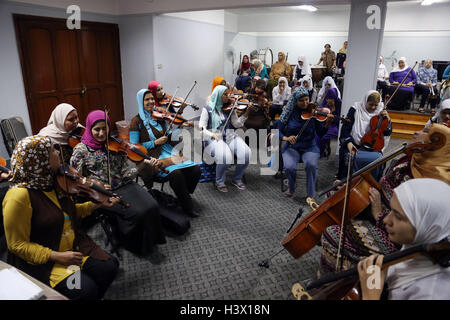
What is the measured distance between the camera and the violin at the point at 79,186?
164cm

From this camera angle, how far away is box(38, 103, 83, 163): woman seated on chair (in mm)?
2434

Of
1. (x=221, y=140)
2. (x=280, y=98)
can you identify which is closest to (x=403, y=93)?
(x=280, y=98)

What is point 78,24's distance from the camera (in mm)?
4562

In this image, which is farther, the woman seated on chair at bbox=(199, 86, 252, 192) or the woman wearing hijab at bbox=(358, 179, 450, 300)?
the woman seated on chair at bbox=(199, 86, 252, 192)

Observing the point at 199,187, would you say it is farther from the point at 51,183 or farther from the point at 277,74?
the point at 277,74

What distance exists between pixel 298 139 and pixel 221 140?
2.79ft

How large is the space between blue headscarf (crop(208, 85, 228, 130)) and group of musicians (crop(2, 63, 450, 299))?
0.01m

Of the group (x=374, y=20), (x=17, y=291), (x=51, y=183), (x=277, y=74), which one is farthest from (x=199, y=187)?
(x=277, y=74)

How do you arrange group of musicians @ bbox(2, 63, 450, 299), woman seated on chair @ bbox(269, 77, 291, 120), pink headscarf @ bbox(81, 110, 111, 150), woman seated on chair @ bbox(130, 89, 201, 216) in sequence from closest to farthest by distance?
Answer: group of musicians @ bbox(2, 63, 450, 299) → pink headscarf @ bbox(81, 110, 111, 150) → woman seated on chair @ bbox(130, 89, 201, 216) → woman seated on chair @ bbox(269, 77, 291, 120)

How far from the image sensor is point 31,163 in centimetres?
149

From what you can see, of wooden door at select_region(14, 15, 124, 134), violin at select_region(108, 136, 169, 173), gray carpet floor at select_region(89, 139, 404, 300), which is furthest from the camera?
wooden door at select_region(14, 15, 124, 134)

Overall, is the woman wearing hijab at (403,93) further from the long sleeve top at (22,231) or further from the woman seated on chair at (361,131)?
the long sleeve top at (22,231)

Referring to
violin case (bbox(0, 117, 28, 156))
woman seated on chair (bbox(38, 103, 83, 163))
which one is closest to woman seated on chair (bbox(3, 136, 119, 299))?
woman seated on chair (bbox(38, 103, 83, 163))

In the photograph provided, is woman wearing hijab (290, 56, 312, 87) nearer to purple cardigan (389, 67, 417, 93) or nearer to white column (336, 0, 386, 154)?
purple cardigan (389, 67, 417, 93)
